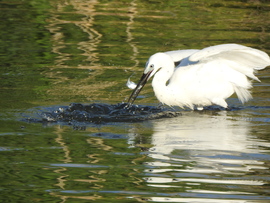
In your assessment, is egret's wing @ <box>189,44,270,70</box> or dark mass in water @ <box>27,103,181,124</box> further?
egret's wing @ <box>189,44,270,70</box>

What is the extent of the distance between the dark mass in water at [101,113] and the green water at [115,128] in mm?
225

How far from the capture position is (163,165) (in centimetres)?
614

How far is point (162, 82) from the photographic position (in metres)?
8.70

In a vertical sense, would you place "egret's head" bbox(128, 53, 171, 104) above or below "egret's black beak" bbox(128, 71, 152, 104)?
above

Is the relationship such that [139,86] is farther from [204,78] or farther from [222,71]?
[222,71]

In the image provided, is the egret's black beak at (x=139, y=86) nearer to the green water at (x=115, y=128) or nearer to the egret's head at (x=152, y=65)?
the egret's head at (x=152, y=65)

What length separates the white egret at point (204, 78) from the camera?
28.3 ft

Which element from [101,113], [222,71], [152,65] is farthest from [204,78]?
[101,113]

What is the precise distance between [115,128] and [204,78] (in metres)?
1.91

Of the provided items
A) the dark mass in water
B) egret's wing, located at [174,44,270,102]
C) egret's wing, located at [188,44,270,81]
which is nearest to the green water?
the dark mass in water

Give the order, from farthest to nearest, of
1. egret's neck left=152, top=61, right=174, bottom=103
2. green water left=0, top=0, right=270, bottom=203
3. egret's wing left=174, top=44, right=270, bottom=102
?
egret's wing left=174, top=44, right=270, bottom=102 → egret's neck left=152, top=61, right=174, bottom=103 → green water left=0, top=0, right=270, bottom=203

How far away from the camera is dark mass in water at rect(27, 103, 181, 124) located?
312 inches

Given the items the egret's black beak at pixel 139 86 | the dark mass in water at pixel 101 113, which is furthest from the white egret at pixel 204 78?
the dark mass in water at pixel 101 113

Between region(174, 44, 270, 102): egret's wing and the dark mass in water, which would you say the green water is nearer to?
the dark mass in water
